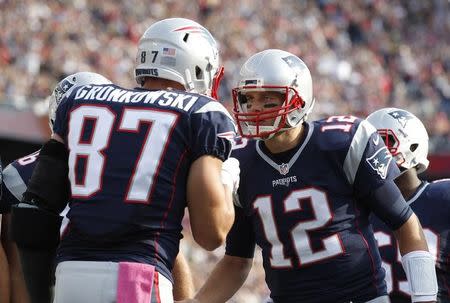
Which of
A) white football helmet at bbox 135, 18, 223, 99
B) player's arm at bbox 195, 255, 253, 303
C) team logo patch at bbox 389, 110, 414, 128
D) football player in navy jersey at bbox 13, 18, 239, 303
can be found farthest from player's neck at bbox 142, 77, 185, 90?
team logo patch at bbox 389, 110, 414, 128

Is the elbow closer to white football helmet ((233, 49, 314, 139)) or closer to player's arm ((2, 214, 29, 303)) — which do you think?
player's arm ((2, 214, 29, 303))

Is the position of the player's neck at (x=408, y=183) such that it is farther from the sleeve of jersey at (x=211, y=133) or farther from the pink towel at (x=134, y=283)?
the pink towel at (x=134, y=283)

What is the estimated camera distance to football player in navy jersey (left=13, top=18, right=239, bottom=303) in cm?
358

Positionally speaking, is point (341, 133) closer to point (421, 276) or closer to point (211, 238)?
point (421, 276)

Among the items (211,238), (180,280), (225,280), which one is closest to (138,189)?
(211,238)

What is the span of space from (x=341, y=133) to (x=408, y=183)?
3.11 feet

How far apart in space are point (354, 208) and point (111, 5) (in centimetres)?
1310

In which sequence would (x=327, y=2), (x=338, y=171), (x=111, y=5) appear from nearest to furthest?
(x=338, y=171)
(x=111, y=5)
(x=327, y=2)

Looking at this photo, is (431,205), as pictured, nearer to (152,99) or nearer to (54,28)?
(152,99)

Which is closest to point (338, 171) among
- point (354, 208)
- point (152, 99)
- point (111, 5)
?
point (354, 208)

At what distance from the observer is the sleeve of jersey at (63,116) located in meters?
3.80

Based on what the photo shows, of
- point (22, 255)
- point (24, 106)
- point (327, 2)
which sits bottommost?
point (22, 255)

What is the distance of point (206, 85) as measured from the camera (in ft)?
13.6

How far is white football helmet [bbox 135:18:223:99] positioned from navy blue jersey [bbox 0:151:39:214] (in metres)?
0.90
